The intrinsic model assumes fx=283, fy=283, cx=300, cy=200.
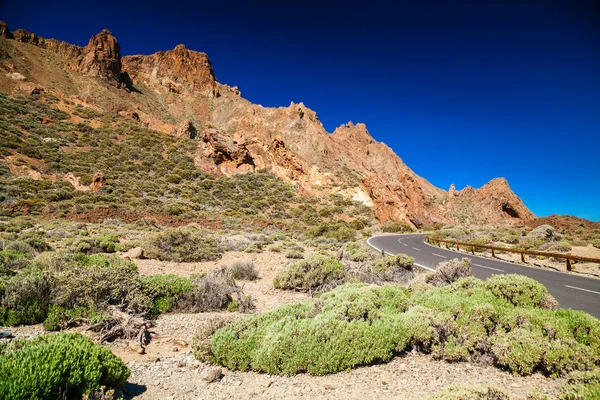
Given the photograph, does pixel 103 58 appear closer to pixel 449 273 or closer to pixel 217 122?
pixel 217 122

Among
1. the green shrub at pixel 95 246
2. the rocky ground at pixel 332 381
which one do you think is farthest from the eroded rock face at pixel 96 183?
the rocky ground at pixel 332 381

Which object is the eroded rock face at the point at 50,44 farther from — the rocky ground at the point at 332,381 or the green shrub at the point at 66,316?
the rocky ground at the point at 332,381

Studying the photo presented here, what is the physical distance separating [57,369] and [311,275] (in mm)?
6871

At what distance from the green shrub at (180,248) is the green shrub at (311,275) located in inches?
198

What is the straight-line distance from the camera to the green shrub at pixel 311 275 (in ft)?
29.7

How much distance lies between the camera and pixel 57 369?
2996 millimetres

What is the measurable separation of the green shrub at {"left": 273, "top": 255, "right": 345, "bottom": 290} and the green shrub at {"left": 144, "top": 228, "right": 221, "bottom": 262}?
5.03 m

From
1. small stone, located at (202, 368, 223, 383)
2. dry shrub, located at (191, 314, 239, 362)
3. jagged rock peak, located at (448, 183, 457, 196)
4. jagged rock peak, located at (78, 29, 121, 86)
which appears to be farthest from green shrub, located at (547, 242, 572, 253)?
jagged rock peak, located at (78, 29, 121, 86)

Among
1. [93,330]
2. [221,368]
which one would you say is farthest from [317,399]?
[93,330]

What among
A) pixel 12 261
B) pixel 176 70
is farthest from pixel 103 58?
pixel 12 261

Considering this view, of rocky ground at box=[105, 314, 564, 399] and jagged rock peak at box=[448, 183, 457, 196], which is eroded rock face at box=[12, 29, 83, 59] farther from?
jagged rock peak at box=[448, 183, 457, 196]

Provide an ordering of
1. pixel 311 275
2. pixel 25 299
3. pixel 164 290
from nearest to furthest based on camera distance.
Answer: pixel 25 299 → pixel 164 290 → pixel 311 275

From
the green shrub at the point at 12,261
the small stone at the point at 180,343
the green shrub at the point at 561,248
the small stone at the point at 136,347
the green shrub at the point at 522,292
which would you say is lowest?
the small stone at the point at 180,343

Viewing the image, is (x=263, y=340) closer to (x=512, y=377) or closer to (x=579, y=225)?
(x=512, y=377)
